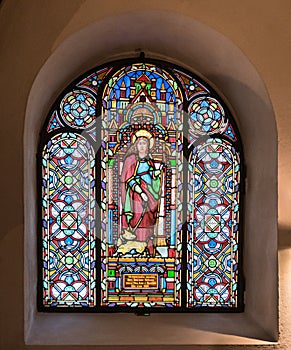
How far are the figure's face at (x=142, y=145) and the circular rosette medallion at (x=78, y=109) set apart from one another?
1.26 feet

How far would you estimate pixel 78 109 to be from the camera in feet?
10.5

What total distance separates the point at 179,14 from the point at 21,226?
5.19 ft

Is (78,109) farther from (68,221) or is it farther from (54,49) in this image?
(68,221)

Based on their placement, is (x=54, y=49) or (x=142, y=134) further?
(x=142, y=134)

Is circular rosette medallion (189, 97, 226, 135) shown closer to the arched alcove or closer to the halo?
the arched alcove

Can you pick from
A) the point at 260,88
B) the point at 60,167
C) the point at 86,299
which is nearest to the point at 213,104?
the point at 260,88

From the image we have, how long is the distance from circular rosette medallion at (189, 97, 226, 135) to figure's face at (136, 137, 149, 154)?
1.18ft

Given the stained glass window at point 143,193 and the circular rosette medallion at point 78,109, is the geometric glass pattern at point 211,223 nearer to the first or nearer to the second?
the stained glass window at point 143,193

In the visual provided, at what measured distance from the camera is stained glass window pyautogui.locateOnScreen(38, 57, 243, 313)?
319 centimetres

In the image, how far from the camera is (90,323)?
9.85 ft

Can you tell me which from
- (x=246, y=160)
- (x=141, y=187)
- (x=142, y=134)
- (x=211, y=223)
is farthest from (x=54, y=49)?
(x=211, y=223)

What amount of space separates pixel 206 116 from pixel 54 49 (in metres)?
1.26

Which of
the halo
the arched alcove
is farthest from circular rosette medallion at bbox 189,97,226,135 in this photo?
the halo

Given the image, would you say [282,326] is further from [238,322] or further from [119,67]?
[119,67]
